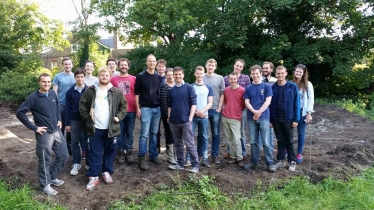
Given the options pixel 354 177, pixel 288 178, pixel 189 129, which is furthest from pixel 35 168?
pixel 354 177

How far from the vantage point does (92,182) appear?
427 cm

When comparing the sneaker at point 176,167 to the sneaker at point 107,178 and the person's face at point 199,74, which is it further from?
the person's face at point 199,74

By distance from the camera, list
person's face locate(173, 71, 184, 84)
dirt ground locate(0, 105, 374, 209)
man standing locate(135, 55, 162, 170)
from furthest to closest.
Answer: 1. man standing locate(135, 55, 162, 170)
2. person's face locate(173, 71, 184, 84)
3. dirt ground locate(0, 105, 374, 209)

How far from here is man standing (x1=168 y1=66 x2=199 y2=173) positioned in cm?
448

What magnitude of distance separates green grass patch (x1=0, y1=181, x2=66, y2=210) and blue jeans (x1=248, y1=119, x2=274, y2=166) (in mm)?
2953

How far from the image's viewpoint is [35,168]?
4.88 m

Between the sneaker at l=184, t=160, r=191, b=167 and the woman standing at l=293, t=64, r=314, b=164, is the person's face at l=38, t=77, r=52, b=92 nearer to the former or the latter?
the sneaker at l=184, t=160, r=191, b=167

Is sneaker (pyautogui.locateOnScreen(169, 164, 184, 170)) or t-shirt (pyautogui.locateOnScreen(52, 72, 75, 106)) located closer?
sneaker (pyautogui.locateOnScreen(169, 164, 184, 170))

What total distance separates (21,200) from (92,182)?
900 mm

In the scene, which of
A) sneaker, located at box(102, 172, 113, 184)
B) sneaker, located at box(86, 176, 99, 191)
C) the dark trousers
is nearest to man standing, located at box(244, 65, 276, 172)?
the dark trousers

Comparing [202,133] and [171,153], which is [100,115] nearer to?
[171,153]

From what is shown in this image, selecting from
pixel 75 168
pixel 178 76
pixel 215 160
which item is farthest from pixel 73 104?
pixel 215 160

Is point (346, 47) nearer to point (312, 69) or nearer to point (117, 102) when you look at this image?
point (312, 69)

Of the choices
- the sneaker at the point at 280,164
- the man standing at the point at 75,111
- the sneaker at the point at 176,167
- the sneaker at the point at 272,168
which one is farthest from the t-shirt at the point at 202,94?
the man standing at the point at 75,111
